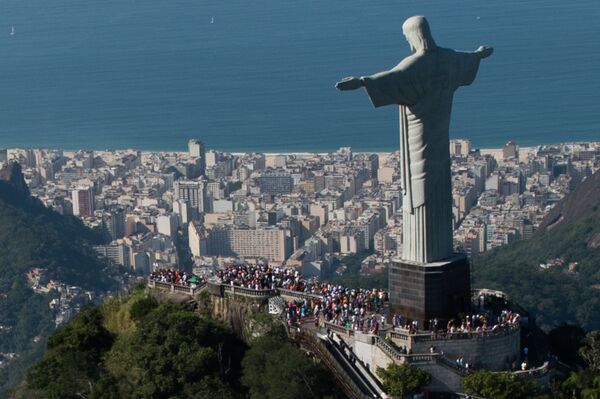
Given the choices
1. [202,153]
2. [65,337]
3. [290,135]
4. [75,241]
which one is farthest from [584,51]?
[65,337]

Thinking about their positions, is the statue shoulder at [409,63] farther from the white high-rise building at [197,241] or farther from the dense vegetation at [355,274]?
the white high-rise building at [197,241]

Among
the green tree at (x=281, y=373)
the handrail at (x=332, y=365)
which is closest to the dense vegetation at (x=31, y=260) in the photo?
the handrail at (x=332, y=365)

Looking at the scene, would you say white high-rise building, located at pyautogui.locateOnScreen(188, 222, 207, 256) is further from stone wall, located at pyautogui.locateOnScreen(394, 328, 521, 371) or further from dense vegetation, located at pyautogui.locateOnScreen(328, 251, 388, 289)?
stone wall, located at pyautogui.locateOnScreen(394, 328, 521, 371)

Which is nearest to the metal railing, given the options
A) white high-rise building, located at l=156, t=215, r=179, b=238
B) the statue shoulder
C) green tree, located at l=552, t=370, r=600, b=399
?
the statue shoulder

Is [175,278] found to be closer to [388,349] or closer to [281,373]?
[281,373]

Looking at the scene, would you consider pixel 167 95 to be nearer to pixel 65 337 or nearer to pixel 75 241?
pixel 75 241

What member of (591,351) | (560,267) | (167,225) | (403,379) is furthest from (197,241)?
(403,379)

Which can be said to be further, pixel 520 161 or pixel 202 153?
pixel 202 153
